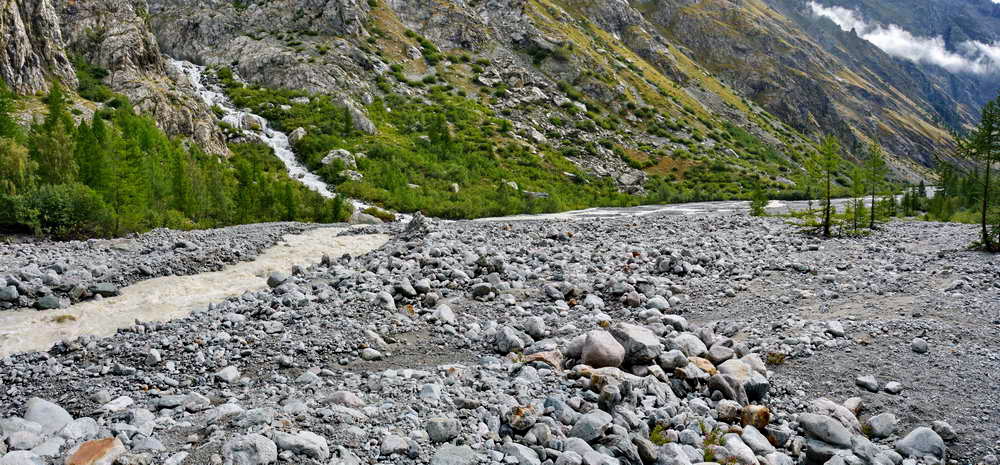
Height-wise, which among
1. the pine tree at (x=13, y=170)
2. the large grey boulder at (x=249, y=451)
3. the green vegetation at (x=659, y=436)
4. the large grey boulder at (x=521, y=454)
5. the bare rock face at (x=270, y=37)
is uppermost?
the bare rock face at (x=270, y=37)

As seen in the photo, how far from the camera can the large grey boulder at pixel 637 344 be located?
7.75m

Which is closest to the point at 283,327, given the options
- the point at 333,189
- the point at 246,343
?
the point at 246,343

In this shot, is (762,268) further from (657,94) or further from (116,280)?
(657,94)

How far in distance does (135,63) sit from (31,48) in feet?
55.5

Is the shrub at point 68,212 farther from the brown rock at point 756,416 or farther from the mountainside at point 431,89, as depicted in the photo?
the mountainside at point 431,89

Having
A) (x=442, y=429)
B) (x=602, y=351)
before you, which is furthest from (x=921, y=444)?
(x=442, y=429)

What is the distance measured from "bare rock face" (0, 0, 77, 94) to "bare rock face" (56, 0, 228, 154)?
23.6ft

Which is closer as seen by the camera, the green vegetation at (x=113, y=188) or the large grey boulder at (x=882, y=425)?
the large grey boulder at (x=882, y=425)

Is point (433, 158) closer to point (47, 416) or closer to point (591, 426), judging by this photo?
point (47, 416)

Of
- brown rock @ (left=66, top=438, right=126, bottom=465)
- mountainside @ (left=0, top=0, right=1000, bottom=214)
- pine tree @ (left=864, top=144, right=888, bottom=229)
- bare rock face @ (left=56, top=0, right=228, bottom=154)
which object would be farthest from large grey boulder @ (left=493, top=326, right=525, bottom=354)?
bare rock face @ (left=56, top=0, right=228, bottom=154)

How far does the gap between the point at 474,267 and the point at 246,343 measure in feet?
23.1

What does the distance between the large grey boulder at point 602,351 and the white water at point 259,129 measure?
49.7 meters

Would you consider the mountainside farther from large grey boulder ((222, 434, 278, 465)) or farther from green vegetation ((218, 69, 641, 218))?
large grey boulder ((222, 434, 278, 465))

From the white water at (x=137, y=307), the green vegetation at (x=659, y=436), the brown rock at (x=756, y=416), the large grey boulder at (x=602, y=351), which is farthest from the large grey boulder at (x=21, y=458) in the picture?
the brown rock at (x=756, y=416)
